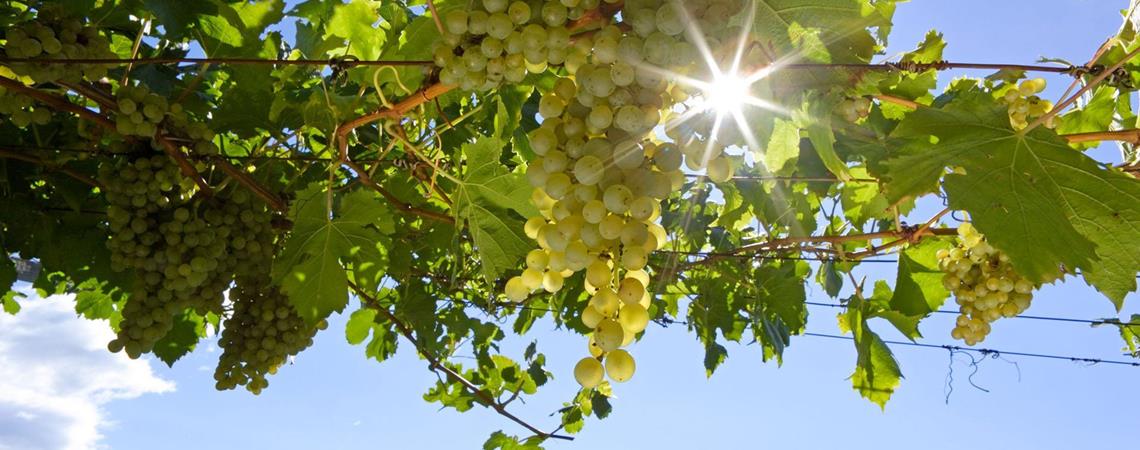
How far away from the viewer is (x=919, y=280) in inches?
93.0

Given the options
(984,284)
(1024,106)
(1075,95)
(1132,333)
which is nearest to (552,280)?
(1075,95)

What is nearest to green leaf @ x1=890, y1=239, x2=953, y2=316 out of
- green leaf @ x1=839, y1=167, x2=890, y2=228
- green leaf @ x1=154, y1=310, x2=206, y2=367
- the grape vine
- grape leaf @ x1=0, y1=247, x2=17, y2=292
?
the grape vine

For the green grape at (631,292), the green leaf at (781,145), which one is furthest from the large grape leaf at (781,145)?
the green grape at (631,292)

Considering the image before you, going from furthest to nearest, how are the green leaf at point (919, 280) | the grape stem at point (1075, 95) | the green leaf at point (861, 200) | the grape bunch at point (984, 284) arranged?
the green leaf at point (919, 280) → the grape bunch at point (984, 284) → the green leaf at point (861, 200) → the grape stem at point (1075, 95)

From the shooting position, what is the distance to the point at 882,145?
57.7 inches

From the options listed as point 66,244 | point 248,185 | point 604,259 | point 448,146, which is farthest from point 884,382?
point 66,244

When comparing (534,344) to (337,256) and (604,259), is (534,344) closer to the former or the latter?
(337,256)

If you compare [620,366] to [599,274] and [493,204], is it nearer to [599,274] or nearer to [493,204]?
[599,274]

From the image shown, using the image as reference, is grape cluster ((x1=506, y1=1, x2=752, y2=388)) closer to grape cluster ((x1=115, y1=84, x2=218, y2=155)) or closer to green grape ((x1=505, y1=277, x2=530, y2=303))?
green grape ((x1=505, y1=277, x2=530, y2=303))

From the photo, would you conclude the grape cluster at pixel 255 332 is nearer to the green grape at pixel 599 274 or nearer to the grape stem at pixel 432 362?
the grape stem at pixel 432 362

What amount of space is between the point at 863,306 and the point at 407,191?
1374 millimetres

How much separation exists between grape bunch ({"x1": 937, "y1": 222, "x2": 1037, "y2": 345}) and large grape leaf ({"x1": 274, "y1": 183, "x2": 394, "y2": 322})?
1.54 m

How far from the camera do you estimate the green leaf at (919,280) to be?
232 cm

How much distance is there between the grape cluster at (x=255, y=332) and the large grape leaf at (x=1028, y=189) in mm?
1966
